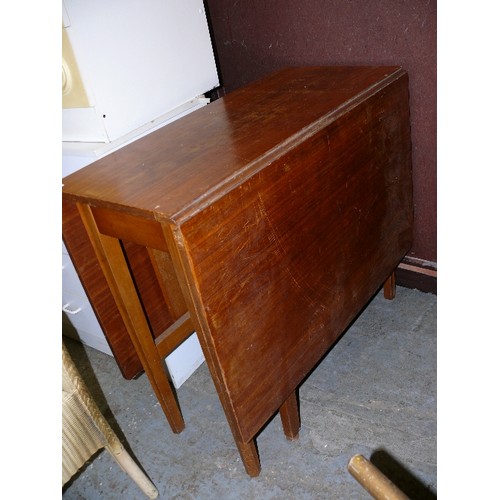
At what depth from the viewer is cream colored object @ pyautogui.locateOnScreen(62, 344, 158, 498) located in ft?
3.28

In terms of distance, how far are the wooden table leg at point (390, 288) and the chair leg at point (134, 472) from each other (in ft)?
3.30

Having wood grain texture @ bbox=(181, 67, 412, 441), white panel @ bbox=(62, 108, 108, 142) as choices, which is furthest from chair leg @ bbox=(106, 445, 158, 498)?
white panel @ bbox=(62, 108, 108, 142)

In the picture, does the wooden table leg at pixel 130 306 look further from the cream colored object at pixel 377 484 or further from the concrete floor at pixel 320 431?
the cream colored object at pixel 377 484

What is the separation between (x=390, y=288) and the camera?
71.3 inches

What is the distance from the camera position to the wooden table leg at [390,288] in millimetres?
1795

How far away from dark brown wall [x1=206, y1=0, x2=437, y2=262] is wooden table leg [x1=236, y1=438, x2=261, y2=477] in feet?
3.07

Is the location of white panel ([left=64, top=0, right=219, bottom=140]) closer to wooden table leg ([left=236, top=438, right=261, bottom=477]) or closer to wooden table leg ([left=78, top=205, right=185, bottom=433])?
wooden table leg ([left=78, top=205, right=185, bottom=433])

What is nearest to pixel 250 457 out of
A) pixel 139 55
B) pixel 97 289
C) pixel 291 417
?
pixel 291 417

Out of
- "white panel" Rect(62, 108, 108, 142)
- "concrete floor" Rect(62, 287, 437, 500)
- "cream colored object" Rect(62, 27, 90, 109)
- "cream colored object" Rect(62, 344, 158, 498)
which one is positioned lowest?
"concrete floor" Rect(62, 287, 437, 500)

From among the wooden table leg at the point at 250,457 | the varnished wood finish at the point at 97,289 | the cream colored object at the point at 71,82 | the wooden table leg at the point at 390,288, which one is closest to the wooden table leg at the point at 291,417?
the wooden table leg at the point at 250,457

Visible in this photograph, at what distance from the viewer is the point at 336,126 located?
1169mm
